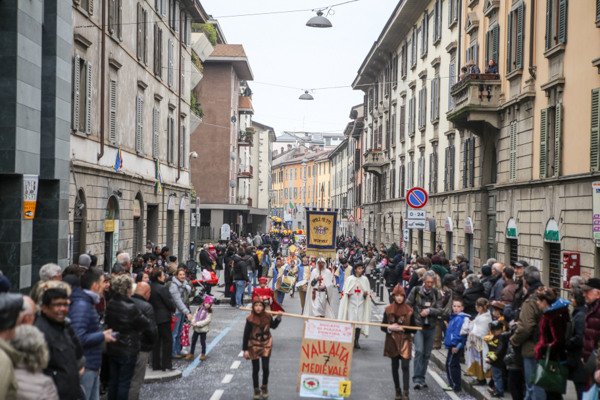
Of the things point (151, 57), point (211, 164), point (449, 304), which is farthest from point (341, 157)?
point (449, 304)

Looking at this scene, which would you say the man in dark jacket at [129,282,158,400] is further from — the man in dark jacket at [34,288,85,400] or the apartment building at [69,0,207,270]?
the apartment building at [69,0,207,270]

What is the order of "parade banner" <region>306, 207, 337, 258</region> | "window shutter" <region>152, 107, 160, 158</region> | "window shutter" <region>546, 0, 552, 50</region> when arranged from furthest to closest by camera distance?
"window shutter" <region>152, 107, 160, 158</region>
"parade banner" <region>306, 207, 337, 258</region>
"window shutter" <region>546, 0, 552, 50</region>

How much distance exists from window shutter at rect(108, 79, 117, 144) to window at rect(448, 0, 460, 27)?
1408 cm

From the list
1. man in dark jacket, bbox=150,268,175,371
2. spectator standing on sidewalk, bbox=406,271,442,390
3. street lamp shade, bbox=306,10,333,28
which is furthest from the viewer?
street lamp shade, bbox=306,10,333,28

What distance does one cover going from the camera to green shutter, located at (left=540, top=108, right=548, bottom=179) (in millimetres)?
18250

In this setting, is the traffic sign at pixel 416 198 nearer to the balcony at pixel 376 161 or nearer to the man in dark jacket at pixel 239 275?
the man in dark jacket at pixel 239 275

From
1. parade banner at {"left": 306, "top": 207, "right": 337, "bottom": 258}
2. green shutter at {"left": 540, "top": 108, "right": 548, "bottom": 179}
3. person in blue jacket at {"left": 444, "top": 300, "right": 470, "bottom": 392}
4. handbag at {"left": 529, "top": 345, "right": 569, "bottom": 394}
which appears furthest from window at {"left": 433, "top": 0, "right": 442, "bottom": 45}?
handbag at {"left": 529, "top": 345, "right": 569, "bottom": 394}

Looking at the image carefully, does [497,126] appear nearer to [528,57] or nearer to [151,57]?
[528,57]

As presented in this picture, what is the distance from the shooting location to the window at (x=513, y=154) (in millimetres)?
21031

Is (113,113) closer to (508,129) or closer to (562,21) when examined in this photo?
(508,129)

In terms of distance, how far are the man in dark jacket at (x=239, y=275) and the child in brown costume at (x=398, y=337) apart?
33.6 feet

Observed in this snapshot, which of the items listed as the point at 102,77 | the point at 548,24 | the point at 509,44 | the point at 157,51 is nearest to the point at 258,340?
the point at 548,24

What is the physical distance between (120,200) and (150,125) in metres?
5.76

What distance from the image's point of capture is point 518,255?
67.4 ft
